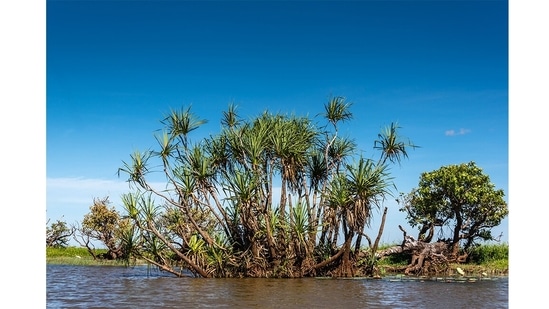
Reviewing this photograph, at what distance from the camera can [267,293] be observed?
43.3 ft

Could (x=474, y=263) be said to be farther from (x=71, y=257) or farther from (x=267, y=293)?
(x=71, y=257)

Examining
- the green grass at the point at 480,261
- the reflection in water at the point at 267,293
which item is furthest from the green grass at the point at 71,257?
the green grass at the point at 480,261

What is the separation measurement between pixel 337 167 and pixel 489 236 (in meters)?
5.98

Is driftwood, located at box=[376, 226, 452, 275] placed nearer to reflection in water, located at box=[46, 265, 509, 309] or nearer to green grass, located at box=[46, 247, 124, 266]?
reflection in water, located at box=[46, 265, 509, 309]

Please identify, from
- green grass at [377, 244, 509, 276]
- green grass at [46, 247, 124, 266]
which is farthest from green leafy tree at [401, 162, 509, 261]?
green grass at [46, 247, 124, 266]

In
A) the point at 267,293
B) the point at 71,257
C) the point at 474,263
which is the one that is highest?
the point at 267,293

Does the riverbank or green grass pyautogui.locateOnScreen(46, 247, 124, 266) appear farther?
green grass pyautogui.locateOnScreen(46, 247, 124, 266)

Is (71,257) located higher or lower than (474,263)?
lower

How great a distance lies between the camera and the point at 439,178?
2069cm

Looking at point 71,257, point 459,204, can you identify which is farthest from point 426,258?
point 71,257

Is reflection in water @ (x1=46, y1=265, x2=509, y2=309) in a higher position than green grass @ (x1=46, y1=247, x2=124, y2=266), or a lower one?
higher

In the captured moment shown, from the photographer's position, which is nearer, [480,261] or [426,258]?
[426,258]

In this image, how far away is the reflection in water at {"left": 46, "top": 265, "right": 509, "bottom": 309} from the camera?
11664mm
